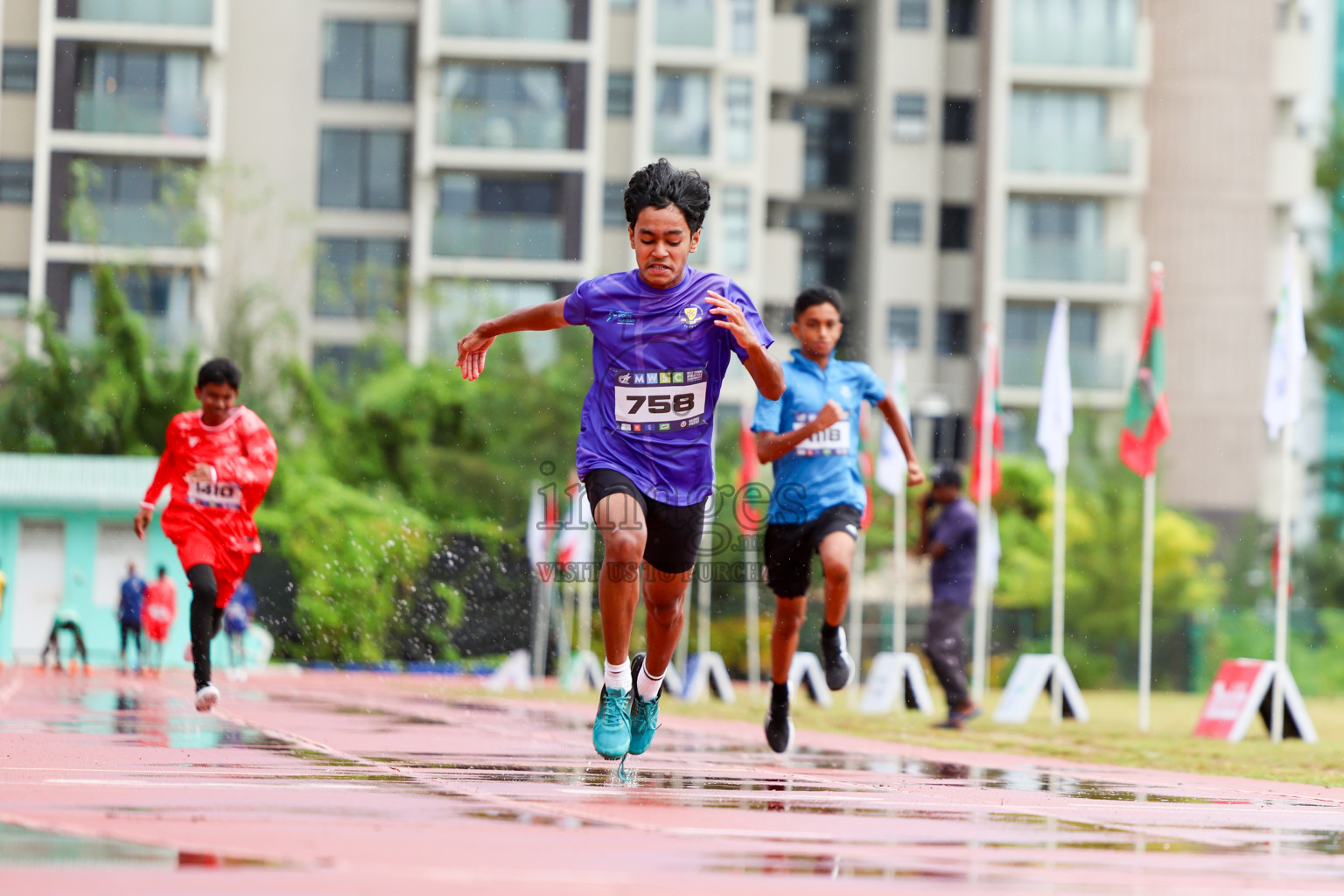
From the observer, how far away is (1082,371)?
5528 centimetres

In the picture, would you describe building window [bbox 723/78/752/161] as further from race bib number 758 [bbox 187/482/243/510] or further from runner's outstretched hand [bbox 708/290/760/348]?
runner's outstretched hand [bbox 708/290/760/348]

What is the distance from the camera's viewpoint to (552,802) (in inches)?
236

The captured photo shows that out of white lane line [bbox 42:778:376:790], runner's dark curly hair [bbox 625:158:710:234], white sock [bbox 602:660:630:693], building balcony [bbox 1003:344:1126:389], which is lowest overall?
white lane line [bbox 42:778:376:790]

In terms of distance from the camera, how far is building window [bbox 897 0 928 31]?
57.5 meters

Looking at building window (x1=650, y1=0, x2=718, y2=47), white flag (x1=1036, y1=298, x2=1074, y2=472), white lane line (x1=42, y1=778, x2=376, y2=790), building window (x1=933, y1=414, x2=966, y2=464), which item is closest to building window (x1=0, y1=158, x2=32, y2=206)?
building window (x1=650, y1=0, x2=718, y2=47)

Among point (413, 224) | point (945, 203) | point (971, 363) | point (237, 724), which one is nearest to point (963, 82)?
point (945, 203)

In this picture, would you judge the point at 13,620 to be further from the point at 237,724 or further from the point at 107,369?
the point at 237,724

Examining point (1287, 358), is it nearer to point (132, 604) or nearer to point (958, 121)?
point (132, 604)

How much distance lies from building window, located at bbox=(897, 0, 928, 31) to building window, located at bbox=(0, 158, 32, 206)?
24073 mm

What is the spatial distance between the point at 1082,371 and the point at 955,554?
40110 millimetres

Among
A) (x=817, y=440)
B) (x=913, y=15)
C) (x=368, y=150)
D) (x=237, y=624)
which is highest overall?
(x=913, y=15)

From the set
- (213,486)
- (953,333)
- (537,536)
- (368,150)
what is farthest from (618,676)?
(953,333)

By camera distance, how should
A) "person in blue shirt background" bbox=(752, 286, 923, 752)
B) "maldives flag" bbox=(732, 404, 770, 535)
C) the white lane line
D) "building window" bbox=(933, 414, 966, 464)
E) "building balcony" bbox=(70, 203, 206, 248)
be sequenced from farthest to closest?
"building window" bbox=(933, 414, 966, 464) < "building balcony" bbox=(70, 203, 206, 248) < "maldives flag" bbox=(732, 404, 770, 535) < "person in blue shirt background" bbox=(752, 286, 923, 752) < the white lane line

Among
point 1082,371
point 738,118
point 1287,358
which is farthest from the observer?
point 1082,371
